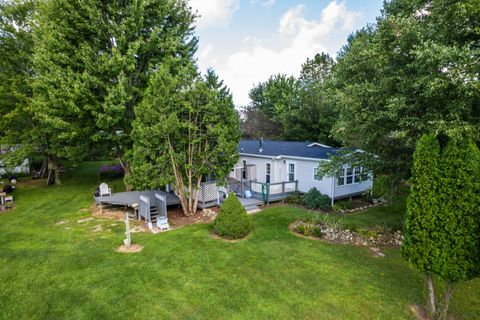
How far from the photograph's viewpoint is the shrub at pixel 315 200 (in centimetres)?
1388

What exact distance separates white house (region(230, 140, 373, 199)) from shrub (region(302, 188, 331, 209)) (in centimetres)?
65

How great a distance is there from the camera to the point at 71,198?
16938 millimetres

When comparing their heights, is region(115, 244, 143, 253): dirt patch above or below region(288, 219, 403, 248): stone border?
below

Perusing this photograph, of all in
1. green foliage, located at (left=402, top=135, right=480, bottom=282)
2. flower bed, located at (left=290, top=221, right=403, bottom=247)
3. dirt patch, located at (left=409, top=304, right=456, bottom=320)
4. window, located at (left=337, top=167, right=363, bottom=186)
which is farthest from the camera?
window, located at (left=337, top=167, right=363, bottom=186)

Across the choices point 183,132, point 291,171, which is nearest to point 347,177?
point 291,171

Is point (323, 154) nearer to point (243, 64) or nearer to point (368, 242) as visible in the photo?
point (368, 242)

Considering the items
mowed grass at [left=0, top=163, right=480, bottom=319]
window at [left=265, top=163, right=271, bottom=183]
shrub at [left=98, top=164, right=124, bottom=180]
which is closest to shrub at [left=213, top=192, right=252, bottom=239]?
mowed grass at [left=0, top=163, right=480, bottom=319]

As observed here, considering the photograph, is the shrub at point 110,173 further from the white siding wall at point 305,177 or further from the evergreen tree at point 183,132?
the white siding wall at point 305,177

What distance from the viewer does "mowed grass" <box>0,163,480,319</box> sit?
5711mm

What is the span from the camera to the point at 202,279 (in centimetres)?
695

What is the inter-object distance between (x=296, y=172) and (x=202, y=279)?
10.3m

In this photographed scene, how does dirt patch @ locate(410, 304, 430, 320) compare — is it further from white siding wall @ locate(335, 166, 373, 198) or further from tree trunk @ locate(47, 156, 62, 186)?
tree trunk @ locate(47, 156, 62, 186)

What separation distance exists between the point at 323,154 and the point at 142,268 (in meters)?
11.0

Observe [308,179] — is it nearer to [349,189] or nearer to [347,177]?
[347,177]
